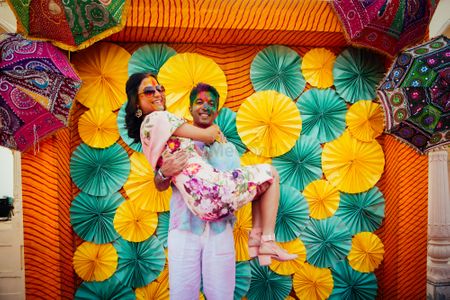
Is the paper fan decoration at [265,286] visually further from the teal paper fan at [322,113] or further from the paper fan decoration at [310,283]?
the teal paper fan at [322,113]

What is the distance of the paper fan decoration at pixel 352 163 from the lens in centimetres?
410

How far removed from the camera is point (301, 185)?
4082mm

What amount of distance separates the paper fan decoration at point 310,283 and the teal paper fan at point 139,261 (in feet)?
4.19

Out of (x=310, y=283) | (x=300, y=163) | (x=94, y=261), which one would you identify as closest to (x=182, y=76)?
(x=300, y=163)

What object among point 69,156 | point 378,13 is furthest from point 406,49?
point 69,156

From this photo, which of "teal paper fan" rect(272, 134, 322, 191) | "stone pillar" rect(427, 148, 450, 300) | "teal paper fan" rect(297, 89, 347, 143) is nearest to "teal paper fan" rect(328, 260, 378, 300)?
"teal paper fan" rect(272, 134, 322, 191)

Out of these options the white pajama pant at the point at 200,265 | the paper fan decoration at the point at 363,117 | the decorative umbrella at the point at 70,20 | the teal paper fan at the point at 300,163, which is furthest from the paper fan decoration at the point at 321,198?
the decorative umbrella at the point at 70,20

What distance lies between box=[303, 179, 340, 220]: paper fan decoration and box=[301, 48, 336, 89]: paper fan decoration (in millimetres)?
939

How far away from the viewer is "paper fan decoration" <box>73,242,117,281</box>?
12.7ft

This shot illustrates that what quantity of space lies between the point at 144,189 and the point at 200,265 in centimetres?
114

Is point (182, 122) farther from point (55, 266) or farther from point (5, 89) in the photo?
point (55, 266)

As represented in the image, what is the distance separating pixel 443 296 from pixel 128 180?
3.61m

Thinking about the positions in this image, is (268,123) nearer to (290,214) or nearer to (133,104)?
(290,214)

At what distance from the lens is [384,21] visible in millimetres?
3615
